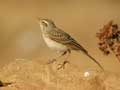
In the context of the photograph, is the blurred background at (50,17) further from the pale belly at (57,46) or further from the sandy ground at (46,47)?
the pale belly at (57,46)

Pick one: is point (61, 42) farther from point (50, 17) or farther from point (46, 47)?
point (50, 17)

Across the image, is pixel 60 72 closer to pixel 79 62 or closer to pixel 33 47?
pixel 79 62

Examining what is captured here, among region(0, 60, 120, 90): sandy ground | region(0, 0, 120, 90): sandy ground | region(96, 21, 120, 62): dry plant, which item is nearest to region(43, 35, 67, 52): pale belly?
region(0, 0, 120, 90): sandy ground

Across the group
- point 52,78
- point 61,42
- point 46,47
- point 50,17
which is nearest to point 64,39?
point 61,42

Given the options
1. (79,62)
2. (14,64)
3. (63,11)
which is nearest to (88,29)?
(63,11)

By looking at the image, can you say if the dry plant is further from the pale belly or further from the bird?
the pale belly

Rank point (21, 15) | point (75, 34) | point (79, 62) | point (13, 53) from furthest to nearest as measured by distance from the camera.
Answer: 1. point (21, 15)
2. point (75, 34)
3. point (13, 53)
4. point (79, 62)
